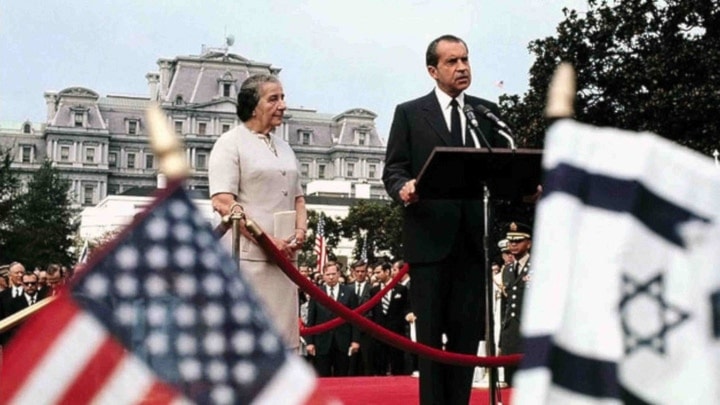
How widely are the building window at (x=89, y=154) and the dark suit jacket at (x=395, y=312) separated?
383 ft

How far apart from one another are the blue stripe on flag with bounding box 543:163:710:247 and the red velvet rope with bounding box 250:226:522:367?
355 centimetres

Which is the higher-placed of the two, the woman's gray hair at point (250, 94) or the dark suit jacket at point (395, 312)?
the woman's gray hair at point (250, 94)

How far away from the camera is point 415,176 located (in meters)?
5.38

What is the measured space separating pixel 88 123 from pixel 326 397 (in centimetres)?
13141

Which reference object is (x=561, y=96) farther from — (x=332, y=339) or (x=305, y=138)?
(x=305, y=138)

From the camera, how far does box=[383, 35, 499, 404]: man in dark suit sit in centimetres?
525

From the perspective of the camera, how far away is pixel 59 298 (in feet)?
5.30

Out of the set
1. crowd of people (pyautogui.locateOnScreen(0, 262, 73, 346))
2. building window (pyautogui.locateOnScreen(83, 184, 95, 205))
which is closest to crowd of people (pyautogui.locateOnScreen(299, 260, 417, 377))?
crowd of people (pyautogui.locateOnScreen(0, 262, 73, 346))

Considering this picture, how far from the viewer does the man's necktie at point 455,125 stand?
543 cm

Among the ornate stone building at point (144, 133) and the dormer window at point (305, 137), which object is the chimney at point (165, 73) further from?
the dormer window at point (305, 137)

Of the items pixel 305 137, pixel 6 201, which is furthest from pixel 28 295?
pixel 305 137

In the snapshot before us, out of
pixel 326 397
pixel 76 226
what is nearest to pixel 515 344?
pixel 326 397

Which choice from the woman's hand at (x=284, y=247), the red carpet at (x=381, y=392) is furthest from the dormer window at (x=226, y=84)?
the woman's hand at (x=284, y=247)

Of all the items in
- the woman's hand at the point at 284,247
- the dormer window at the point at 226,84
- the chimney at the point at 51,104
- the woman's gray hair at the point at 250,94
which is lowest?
the woman's hand at the point at 284,247
